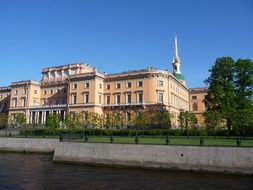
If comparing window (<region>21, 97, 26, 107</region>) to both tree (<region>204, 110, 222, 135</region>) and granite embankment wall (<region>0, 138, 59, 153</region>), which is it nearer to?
granite embankment wall (<region>0, 138, 59, 153</region>)

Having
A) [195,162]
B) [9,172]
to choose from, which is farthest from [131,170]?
[9,172]

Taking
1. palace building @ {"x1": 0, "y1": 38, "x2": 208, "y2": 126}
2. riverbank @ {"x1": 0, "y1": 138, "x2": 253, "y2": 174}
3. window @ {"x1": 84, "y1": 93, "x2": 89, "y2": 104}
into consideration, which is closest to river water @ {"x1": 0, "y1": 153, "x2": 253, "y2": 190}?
riverbank @ {"x1": 0, "y1": 138, "x2": 253, "y2": 174}

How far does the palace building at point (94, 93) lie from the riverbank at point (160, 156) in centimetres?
4122

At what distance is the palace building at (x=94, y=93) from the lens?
2731 inches

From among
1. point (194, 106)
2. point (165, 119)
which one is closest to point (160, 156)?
point (165, 119)

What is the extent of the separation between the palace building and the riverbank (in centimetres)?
4122

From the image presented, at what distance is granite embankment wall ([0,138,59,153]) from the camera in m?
36.0

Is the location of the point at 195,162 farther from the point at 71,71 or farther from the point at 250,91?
the point at 71,71

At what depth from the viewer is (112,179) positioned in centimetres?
1989

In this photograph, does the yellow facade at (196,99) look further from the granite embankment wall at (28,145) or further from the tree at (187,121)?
the granite embankment wall at (28,145)

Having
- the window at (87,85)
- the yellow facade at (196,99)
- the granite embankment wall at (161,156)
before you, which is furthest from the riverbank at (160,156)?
the yellow facade at (196,99)

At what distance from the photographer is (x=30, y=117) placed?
277ft

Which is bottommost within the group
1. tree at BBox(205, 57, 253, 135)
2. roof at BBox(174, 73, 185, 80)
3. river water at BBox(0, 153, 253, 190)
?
river water at BBox(0, 153, 253, 190)

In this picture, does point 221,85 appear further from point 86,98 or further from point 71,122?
point 86,98
